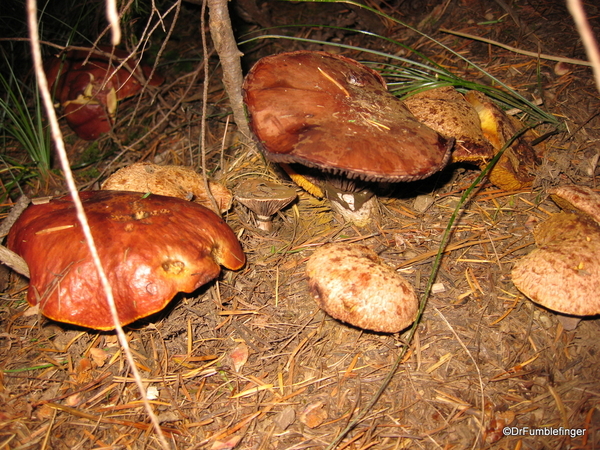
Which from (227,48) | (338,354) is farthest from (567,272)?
(227,48)

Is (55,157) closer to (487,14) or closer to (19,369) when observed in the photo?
(19,369)

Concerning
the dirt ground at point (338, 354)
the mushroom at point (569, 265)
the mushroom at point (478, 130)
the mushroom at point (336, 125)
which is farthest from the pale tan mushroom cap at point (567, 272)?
the mushroom at point (336, 125)

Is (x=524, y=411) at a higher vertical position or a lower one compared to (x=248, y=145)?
lower

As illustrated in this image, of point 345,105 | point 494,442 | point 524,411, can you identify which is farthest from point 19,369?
point 524,411

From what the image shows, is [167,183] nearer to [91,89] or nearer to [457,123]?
[457,123]

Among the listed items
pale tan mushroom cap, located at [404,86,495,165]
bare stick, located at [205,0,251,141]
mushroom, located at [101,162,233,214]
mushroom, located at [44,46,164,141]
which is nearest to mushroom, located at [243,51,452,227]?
pale tan mushroom cap, located at [404,86,495,165]

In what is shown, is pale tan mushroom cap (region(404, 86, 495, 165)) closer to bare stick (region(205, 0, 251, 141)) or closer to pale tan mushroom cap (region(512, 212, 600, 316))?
pale tan mushroom cap (region(512, 212, 600, 316))
